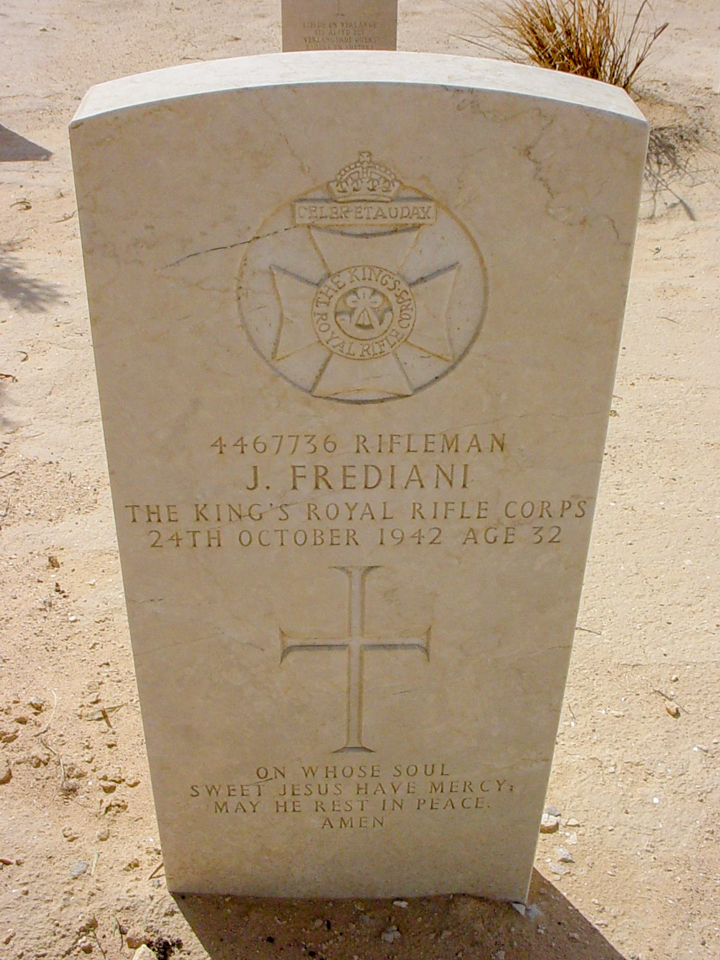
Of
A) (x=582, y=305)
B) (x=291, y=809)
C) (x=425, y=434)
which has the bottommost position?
(x=291, y=809)

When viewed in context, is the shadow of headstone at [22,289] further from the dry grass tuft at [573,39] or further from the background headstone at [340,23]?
the dry grass tuft at [573,39]

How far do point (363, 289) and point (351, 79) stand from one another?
359mm

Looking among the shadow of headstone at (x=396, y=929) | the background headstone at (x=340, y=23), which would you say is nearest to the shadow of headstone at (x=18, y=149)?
the background headstone at (x=340, y=23)

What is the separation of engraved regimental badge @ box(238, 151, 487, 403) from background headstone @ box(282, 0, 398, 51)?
18.4ft

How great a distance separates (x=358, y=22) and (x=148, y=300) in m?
5.78

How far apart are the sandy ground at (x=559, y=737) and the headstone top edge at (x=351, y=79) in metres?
1.90

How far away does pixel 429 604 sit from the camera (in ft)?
7.08

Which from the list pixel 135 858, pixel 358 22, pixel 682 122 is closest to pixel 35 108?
pixel 358 22

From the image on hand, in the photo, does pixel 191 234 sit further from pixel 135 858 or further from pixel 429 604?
pixel 135 858

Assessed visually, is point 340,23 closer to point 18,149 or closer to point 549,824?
point 18,149

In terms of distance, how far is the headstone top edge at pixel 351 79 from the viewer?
1612 mm

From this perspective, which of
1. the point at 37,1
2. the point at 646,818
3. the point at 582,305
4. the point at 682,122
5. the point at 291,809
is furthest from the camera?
the point at 37,1

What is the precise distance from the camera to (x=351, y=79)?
1.60m

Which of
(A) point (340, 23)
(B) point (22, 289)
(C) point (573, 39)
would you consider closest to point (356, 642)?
(B) point (22, 289)
